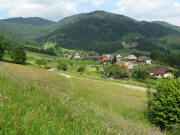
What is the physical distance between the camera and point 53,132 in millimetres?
2271

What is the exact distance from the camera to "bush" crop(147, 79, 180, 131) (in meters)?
13.3

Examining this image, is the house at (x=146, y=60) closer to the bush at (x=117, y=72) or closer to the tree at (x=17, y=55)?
the bush at (x=117, y=72)

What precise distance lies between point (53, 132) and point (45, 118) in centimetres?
51

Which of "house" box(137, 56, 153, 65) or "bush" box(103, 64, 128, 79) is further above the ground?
"house" box(137, 56, 153, 65)

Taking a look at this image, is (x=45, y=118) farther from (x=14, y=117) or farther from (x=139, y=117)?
(x=139, y=117)

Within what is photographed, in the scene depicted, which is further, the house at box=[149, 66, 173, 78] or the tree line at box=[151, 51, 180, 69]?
the tree line at box=[151, 51, 180, 69]

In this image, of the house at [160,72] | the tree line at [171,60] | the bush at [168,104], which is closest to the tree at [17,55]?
the bush at [168,104]

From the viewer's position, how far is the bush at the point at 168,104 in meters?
13.3

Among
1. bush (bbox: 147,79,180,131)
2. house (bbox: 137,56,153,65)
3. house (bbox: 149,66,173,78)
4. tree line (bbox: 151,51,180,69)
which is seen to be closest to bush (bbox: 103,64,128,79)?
house (bbox: 149,66,173,78)

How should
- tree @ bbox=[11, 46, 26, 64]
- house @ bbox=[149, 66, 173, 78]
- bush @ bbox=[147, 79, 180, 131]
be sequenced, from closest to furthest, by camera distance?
bush @ bbox=[147, 79, 180, 131] → tree @ bbox=[11, 46, 26, 64] → house @ bbox=[149, 66, 173, 78]

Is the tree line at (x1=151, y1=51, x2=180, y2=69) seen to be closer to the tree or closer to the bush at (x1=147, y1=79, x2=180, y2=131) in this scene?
the tree

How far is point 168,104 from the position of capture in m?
13.6

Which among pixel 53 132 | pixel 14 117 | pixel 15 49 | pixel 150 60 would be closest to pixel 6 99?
pixel 14 117

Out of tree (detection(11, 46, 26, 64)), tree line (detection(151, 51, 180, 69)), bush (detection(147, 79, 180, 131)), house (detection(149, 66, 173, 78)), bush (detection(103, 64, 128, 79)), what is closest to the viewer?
bush (detection(147, 79, 180, 131))
